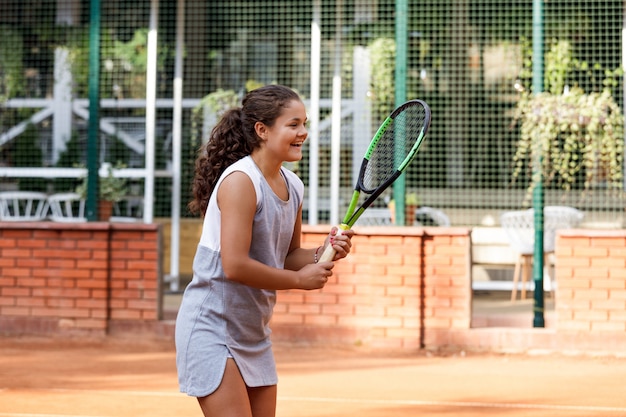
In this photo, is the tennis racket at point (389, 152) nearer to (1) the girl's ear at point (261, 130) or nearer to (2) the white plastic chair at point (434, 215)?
(1) the girl's ear at point (261, 130)

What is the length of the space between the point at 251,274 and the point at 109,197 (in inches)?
304

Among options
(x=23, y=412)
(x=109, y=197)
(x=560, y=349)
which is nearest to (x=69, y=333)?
(x=109, y=197)

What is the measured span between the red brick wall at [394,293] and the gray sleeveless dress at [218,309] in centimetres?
521

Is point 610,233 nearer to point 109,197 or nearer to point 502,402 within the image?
point 502,402

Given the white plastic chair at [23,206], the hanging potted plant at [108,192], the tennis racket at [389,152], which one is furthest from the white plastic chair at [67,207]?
the tennis racket at [389,152]

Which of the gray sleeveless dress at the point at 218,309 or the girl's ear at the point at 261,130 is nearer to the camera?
the gray sleeveless dress at the point at 218,309

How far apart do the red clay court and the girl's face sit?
274cm

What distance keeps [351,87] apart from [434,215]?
1558mm

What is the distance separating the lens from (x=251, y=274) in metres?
3.08

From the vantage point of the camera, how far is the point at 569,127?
917cm

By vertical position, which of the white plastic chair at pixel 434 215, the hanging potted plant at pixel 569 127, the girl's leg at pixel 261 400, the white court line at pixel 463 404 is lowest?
the white court line at pixel 463 404

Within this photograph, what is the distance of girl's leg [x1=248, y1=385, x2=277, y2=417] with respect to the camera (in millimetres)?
3336

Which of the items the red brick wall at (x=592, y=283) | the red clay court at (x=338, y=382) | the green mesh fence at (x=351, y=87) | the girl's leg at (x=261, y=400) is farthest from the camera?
the green mesh fence at (x=351, y=87)

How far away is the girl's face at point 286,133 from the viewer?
3.26 m
